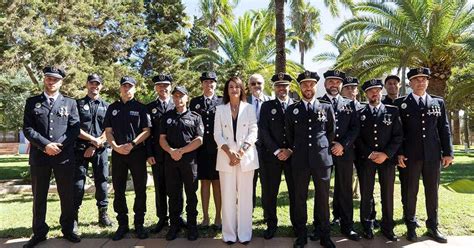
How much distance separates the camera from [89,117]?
19.8ft

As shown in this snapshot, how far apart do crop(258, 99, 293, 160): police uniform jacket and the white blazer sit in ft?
0.72

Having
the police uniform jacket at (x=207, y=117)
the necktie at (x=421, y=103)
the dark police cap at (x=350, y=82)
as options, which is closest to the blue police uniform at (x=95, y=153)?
the police uniform jacket at (x=207, y=117)

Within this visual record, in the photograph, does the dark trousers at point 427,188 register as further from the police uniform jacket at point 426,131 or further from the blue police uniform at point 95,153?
the blue police uniform at point 95,153

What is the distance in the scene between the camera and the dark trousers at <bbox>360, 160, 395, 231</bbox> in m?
5.26

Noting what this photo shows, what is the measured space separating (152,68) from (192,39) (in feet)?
23.4

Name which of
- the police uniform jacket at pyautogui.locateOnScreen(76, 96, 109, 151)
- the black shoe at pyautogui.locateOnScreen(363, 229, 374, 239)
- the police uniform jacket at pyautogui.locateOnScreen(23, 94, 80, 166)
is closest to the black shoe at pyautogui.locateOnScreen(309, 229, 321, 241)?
the black shoe at pyautogui.locateOnScreen(363, 229, 374, 239)

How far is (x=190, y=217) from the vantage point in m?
5.33

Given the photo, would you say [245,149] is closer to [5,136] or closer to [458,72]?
[458,72]

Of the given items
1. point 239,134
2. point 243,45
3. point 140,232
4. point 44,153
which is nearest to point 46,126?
point 44,153

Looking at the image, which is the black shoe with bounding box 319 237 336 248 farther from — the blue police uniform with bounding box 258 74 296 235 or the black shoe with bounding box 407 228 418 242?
the black shoe with bounding box 407 228 418 242

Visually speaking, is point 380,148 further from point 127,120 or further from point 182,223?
point 127,120

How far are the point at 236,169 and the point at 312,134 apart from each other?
110 cm

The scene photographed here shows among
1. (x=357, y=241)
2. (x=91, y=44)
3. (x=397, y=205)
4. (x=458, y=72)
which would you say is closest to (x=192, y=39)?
(x=91, y=44)

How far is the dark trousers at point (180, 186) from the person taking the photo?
5.30 m
